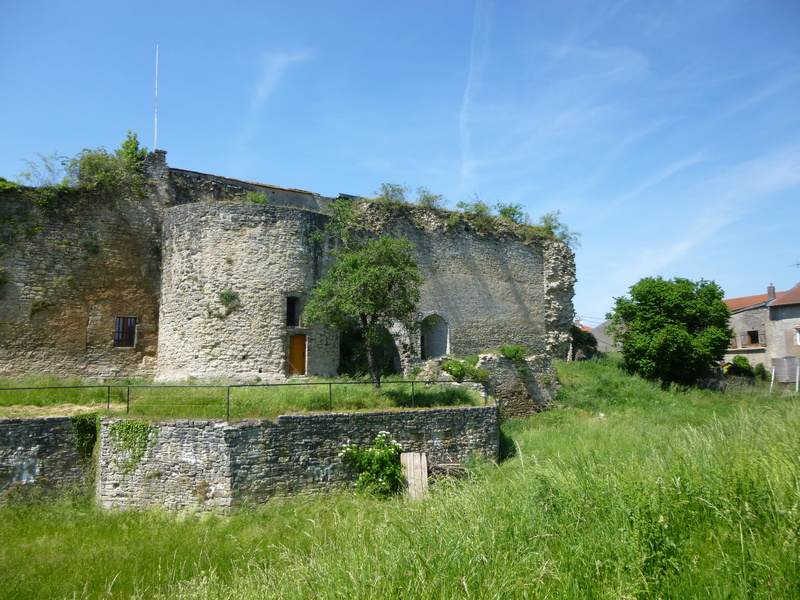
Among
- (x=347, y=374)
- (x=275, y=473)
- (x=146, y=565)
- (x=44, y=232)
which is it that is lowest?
(x=146, y=565)

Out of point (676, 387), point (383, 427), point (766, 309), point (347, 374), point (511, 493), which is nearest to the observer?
point (511, 493)

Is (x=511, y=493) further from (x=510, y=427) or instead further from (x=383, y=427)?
(x=510, y=427)

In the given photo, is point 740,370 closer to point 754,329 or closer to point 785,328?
point 785,328

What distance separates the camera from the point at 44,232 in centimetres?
1833

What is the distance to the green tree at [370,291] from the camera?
→ 16.1m

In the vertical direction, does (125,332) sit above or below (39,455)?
above

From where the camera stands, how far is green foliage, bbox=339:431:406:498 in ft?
44.0

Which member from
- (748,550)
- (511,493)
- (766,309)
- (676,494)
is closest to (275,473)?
(511,493)

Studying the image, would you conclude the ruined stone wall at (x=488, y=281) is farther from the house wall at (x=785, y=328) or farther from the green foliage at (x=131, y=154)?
the house wall at (x=785, y=328)

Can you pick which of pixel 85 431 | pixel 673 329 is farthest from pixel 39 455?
pixel 673 329

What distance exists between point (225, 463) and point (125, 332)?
8719 millimetres

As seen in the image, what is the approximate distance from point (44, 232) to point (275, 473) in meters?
11.3

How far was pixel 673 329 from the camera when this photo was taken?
83.3ft

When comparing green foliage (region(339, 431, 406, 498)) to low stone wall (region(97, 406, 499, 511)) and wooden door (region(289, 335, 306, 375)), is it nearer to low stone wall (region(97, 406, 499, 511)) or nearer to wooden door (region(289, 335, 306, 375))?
low stone wall (region(97, 406, 499, 511))
